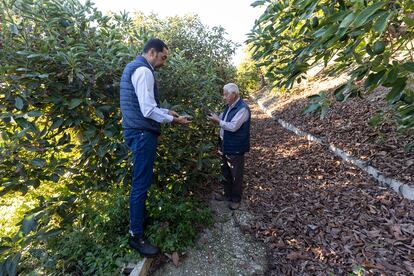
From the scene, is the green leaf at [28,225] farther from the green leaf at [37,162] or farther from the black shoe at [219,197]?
the black shoe at [219,197]

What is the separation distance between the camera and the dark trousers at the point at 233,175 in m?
3.92

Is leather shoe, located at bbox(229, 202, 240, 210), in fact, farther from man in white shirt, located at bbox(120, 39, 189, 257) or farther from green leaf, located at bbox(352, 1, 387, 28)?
green leaf, located at bbox(352, 1, 387, 28)

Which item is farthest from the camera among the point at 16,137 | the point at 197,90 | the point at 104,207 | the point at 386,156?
the point at 386,156

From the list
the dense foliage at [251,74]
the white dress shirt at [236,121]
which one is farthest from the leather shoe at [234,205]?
the dense foliage at [251,74]

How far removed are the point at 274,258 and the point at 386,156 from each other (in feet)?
8.16

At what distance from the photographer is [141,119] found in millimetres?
2639

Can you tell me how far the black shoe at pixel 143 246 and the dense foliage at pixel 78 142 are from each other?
0.10 meters

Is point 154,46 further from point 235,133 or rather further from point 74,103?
point 235,133

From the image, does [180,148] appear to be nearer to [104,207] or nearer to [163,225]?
[163,225]

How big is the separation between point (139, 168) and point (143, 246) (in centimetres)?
83

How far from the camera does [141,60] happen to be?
2680 millimetres

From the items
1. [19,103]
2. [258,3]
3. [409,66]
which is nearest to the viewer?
[409,66]

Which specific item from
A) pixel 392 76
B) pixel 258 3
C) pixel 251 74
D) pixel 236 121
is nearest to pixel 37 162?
pixel 236 121

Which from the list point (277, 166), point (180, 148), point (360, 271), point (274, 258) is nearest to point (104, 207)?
point (180, 148)
